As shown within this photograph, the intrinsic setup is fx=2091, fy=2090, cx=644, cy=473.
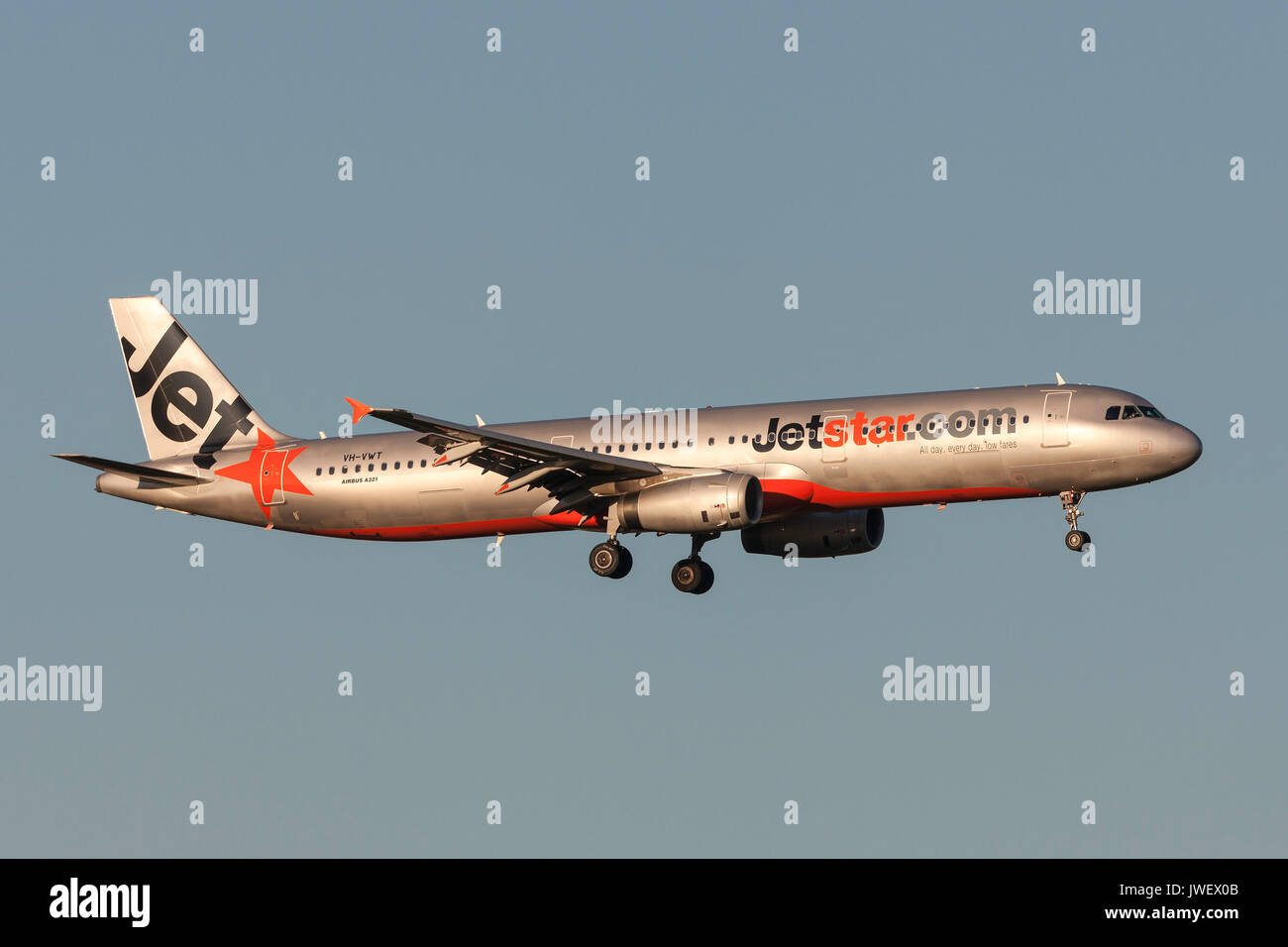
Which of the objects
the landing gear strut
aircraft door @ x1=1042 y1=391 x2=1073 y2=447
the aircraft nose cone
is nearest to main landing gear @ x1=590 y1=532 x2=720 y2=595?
the landing gear strut

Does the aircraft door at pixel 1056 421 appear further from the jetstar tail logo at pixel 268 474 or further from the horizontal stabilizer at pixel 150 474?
the horizontal stabilizer at pixel 150 474

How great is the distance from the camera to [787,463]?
6606 cm

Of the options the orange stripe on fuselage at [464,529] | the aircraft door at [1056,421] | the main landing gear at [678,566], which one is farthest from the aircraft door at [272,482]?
the aircraft door at [1056,421]

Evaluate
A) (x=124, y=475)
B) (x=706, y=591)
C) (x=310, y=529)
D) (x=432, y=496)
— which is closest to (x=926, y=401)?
(x=706, y=591)

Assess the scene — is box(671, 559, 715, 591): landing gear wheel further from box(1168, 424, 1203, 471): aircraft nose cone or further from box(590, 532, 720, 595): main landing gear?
box(1168, 424, 1203, 471): aircraft nose cone

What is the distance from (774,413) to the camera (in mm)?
67125

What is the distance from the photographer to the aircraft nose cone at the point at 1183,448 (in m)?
62.5

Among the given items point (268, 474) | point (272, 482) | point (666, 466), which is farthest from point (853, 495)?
point (268, 474)

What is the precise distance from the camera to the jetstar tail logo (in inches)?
2901

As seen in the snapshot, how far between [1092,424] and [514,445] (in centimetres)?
1764

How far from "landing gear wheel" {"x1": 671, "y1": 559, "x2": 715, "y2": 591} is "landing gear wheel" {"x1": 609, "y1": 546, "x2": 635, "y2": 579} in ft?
7.18

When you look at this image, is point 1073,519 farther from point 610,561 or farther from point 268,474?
point 268,474

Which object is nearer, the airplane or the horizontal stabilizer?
the airplane

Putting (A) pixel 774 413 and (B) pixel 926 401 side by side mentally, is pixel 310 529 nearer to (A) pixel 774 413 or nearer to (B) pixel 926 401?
(A) pixel 774 413
